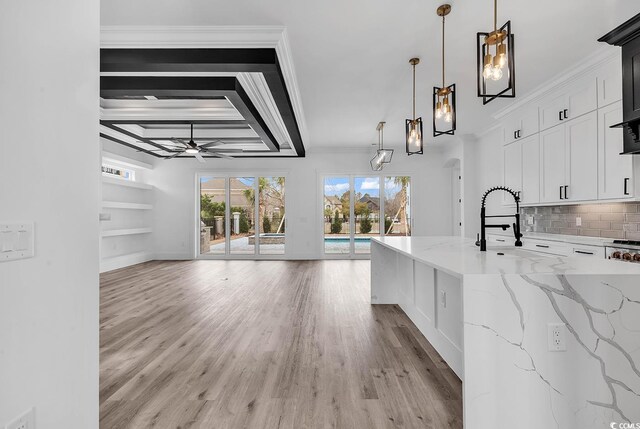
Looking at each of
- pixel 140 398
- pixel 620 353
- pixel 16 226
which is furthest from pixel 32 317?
pixel 620 353

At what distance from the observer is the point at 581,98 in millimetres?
3777

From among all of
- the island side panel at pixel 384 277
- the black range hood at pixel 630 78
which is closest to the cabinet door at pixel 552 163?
the black range hood at pixel 630 78

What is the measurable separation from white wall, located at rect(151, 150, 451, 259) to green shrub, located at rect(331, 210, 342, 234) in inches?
14.4

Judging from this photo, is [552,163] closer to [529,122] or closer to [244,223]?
[529,122]

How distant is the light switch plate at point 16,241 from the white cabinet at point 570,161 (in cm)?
483

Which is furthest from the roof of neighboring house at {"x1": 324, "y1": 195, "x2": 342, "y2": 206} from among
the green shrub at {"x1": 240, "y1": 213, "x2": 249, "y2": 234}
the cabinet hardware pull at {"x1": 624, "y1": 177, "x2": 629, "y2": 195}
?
the cabinet hardware pull at {"x1": 624, "y1": 177, "x2": 629, "y2": 195}

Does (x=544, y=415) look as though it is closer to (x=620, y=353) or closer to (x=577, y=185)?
(x=620, y=353)

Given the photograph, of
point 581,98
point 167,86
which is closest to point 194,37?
point 167,86

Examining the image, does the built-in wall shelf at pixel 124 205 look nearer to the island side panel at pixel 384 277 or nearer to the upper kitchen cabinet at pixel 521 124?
the island side panel at pixel 384 277

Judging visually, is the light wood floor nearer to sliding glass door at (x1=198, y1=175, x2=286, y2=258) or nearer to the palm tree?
sliding glass door at (x1=198, y1=175, x2=286, y2=258)

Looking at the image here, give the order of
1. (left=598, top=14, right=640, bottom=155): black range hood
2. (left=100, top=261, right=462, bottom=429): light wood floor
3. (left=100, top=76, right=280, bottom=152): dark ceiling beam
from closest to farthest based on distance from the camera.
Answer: (left=100, top=261, right=462, bottom=429): light wood floor < (left=598, top=14, right=640, bottom=155): black range hood < (left=100, top=76, right=280, bottom=152): dark ceiling beam

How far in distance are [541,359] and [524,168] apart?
168 inches

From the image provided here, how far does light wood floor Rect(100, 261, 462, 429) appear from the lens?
176cm

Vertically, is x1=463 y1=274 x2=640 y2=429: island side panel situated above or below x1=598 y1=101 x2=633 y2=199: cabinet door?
below
